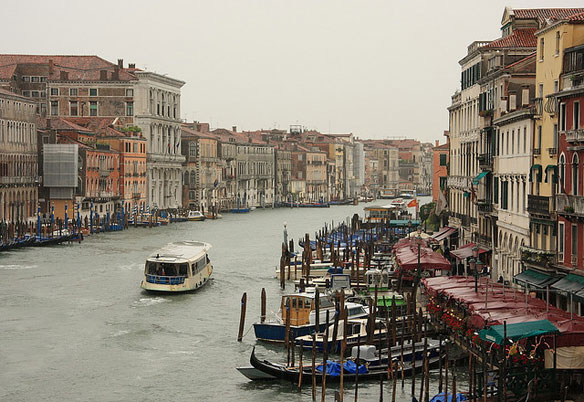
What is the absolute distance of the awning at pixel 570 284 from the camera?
17188mm

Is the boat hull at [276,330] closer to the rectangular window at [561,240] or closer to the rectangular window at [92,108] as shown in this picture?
the rectangular window at [561,240]

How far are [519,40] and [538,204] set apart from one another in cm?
808

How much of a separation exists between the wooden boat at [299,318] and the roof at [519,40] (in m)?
8.12

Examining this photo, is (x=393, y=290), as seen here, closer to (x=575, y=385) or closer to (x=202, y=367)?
(x=202, y=367)

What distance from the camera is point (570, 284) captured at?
1764 cm

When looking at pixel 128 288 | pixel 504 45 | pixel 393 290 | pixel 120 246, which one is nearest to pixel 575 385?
pixel 393 290

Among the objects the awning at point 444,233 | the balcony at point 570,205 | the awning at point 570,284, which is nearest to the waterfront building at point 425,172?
the awning at point 444,233

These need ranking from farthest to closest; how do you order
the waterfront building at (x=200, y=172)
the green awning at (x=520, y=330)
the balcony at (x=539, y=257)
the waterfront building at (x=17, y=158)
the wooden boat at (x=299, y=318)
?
the waterfront building at (x=200, y=172) → the waterfront building at (x=17, y=158) → the wooden boat at (x=299, y=318) → the balcony at (x=539, y=257) → the green awning at (x=520, y=330)

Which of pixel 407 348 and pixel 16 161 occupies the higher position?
pixel 16 161

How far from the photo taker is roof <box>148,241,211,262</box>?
30.0 meters

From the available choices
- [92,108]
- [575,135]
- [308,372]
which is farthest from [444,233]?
[92,108]

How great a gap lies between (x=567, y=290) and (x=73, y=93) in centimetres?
5668

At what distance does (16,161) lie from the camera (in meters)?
49.4

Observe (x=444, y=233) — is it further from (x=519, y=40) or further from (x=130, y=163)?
(x=130, y=163)
